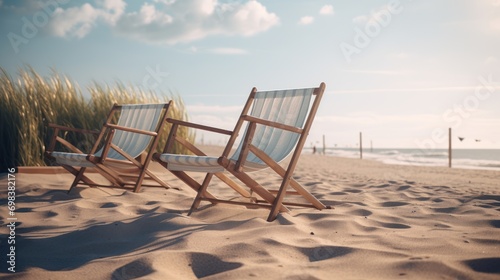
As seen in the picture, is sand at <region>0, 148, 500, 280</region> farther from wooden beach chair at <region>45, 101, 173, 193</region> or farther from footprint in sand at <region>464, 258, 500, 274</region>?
wooden beach chair at <region>45, 101, 173, 193</region>

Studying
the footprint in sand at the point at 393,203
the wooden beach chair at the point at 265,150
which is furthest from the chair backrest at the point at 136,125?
the footprint in sand at the point at 393,203

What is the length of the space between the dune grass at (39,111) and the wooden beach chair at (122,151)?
1265 mm

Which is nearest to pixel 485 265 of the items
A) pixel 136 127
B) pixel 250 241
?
pixel 250 241

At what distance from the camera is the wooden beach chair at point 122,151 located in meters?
3.94

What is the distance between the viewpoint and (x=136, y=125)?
463cm

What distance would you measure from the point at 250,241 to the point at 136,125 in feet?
9.31

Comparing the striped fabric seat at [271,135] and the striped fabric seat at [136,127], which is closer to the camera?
the striped fabric seat at [271,135]

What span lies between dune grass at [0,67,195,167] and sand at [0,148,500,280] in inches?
77.5

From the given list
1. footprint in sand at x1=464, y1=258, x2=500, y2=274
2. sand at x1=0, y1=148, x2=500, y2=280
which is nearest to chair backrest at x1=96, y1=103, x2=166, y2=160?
sand at x1=0, y1=148, x2=500, y2=280

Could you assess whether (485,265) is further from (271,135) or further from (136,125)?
(136,125)

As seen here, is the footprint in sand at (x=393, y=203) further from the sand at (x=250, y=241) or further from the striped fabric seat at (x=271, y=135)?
the striped fabric seat at (x=271, y=135)

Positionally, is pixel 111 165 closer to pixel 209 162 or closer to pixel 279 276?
pixel 209 162

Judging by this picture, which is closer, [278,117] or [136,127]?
[278,117]

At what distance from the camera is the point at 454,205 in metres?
3.57
